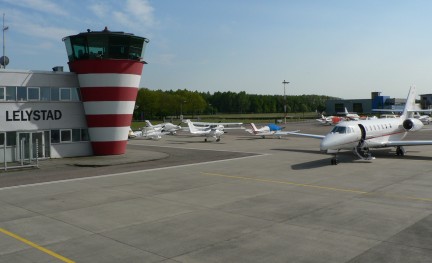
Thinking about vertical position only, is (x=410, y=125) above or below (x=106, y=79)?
below

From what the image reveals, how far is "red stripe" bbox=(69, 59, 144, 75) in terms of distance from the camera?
3212 centimetres

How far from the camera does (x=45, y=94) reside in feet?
104

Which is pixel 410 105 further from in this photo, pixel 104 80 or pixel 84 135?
pixel 84 135

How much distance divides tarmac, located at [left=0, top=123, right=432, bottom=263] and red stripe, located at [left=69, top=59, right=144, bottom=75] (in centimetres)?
1018

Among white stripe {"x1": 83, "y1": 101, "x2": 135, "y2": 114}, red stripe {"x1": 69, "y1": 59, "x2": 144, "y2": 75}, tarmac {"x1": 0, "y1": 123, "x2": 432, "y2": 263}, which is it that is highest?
red stripe {"x1": 69, "y1": 59, "x2": 144, "y2": 75}

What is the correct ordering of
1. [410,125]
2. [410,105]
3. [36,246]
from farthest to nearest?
[410,105] < [410,125] < [36,246]

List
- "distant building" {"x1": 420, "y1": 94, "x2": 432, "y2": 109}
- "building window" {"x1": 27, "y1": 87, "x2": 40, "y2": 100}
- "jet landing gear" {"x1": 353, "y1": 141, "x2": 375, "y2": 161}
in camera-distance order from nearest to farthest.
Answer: "jet landing gear" {"x1": 353, "y1": 141, "x2": 375, "y2": 161}, "building window" {"x1": 27, "y1": 87, "x2": 40, "y2": 100}, "distant building" {"x1": 420, "y1": 94, "x2": 432, "y2": 109}

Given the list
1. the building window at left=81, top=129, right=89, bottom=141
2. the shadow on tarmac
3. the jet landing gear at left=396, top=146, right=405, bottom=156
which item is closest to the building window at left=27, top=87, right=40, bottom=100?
the building window at left=81, top=129, right=89, bottom=141

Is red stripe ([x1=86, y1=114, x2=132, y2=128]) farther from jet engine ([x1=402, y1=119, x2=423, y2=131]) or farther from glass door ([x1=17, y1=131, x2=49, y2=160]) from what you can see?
jet engine ([x1=402, y1=119, x2=423, y2=131])

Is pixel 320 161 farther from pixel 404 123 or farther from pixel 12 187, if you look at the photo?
pixel 12 187

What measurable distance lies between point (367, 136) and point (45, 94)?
2565cm

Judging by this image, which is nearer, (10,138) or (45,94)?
(10,138)

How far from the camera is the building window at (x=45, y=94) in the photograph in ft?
103

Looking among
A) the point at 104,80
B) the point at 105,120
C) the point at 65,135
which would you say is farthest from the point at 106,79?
the point at 65,135
